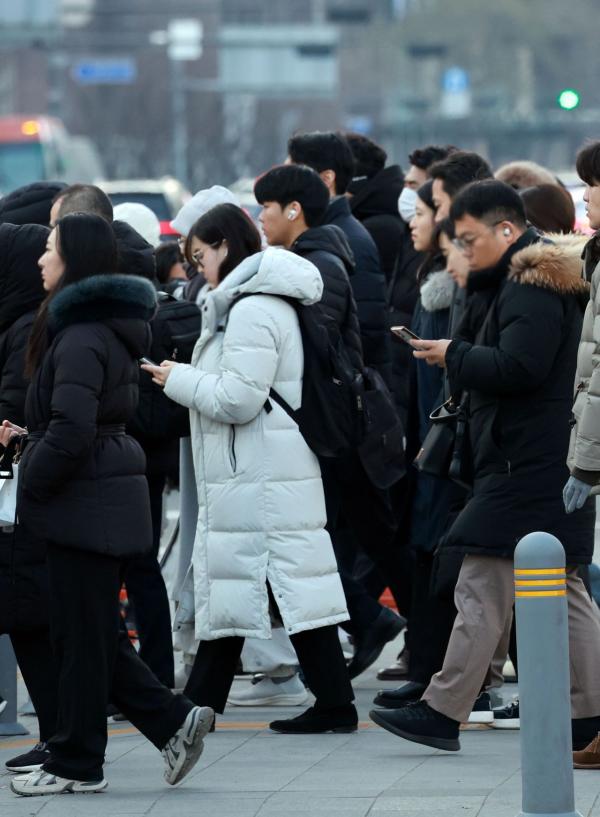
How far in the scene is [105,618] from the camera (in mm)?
6117

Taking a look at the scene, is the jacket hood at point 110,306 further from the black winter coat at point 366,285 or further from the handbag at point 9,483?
the black winter coat at point 366,285

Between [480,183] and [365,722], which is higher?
[480,183]

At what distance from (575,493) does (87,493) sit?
56.3 inches

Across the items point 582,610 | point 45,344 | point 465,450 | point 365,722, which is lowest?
point 365,722

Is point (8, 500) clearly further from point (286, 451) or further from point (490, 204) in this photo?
point (490, 204)

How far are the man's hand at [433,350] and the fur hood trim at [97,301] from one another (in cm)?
95

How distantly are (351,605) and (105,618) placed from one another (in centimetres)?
215

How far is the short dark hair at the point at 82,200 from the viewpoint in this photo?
7.48 metres

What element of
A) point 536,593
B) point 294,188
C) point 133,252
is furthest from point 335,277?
point 536,593

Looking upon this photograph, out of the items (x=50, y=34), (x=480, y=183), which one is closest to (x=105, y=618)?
(x=480, y=183)

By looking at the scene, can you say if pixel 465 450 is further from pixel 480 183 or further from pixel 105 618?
pixel 105 618

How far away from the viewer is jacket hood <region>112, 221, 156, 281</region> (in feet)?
24.8

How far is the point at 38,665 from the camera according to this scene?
6613mm

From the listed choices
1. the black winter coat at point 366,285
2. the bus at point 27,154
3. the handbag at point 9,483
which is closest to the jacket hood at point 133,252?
the black winter coat at point 366,285
